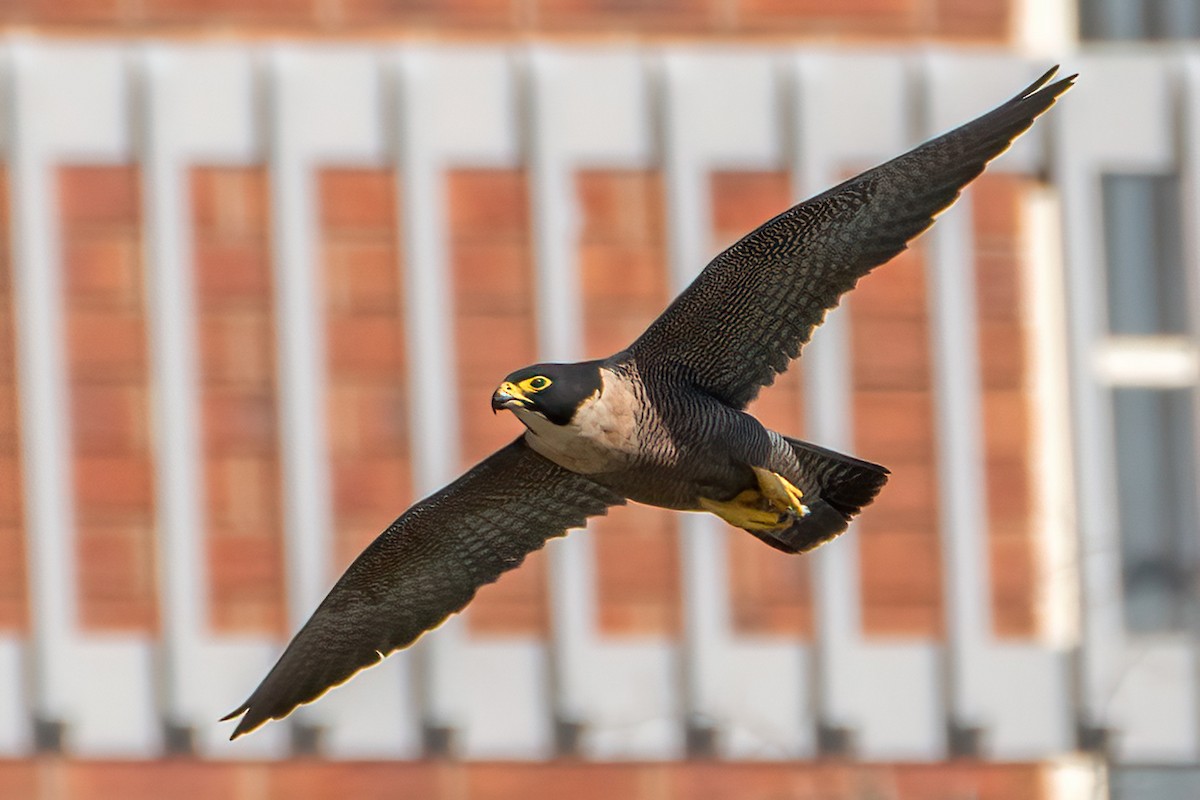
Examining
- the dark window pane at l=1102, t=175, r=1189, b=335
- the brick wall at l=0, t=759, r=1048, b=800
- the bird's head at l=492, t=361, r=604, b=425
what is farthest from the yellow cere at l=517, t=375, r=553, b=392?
the dark window pane at l=1102, t=175, r=1189, b=335

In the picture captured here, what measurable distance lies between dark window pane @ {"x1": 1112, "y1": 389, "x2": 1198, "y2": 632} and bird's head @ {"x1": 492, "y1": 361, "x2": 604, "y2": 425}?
4.61 m

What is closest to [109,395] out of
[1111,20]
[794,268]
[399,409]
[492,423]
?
[399,409]

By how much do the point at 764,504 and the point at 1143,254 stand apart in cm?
460

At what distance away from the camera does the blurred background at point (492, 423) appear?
900 centimetres

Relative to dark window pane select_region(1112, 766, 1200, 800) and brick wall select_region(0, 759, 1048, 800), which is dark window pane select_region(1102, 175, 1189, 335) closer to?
dark window pane select_region(1112, 766, 1200, 800)

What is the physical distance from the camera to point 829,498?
5.75m

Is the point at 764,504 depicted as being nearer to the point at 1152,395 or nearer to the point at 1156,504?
the point at 1156,504

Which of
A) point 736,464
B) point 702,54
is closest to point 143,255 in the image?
point 702,54

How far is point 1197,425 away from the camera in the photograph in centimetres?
925

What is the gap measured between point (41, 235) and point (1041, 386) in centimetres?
340

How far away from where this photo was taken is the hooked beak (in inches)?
203

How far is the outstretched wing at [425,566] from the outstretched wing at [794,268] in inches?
14.8

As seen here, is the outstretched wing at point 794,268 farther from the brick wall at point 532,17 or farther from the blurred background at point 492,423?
the brick wall at point 532,17

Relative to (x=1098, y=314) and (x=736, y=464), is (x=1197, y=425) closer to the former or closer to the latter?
(x=1098, y=314)
